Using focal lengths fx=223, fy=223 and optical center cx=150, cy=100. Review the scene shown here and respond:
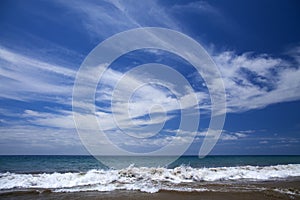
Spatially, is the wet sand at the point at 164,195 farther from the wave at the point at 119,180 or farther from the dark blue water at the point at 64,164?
the dark blue water at the point at 64,164

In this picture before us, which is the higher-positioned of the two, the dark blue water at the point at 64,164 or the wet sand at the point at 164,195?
the dark blue water at the point at 64,164

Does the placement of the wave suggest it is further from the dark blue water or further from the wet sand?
the dark blue water

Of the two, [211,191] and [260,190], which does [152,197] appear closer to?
[211,191]

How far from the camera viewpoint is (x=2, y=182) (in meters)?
11.7

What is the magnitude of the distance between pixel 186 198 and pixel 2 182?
9.61 metres

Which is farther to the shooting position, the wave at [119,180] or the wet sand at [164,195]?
the wave at [119,180]

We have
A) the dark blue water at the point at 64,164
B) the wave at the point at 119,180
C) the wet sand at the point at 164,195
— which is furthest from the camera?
the dark blue water at the point at 64,164

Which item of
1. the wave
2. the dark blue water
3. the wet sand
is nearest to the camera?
the wet sand

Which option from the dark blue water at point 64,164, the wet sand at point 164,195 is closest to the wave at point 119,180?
the wet sand at point 164,195

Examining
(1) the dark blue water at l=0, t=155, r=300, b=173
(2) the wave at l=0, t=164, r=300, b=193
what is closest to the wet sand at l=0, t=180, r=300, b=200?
(2) the wave at l=0, t=164, r=300, b=193

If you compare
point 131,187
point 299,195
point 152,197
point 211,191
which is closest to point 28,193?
point 131,187

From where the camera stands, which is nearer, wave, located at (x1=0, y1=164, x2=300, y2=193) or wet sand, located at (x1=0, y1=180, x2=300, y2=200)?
wet sand, located at (x1=0, y1=180, x2=300, y2=200)

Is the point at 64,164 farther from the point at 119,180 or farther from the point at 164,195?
the point at 164,195

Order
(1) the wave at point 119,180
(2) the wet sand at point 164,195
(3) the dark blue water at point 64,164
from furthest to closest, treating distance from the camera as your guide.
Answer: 1. (3) the dark blue water at point 64,164
2. (1) the wave at point 119,180
3. (2) the wet sand at point 164,195
